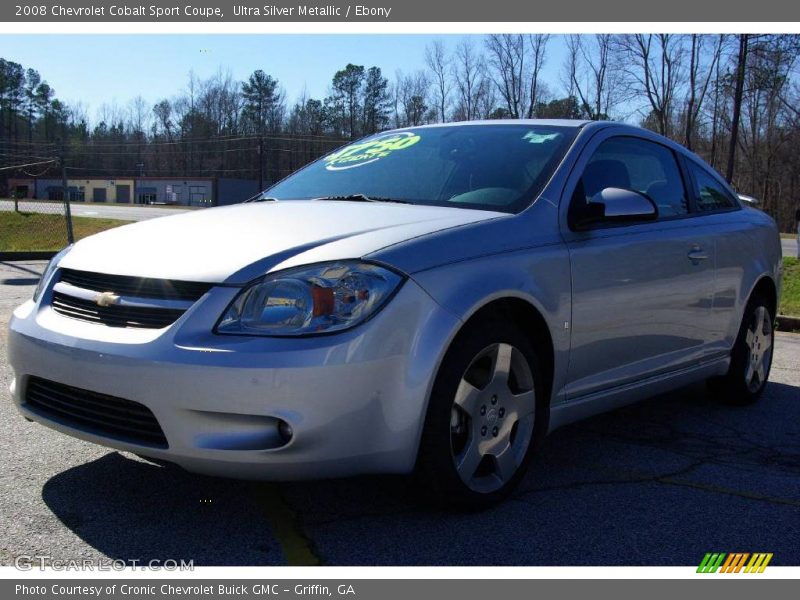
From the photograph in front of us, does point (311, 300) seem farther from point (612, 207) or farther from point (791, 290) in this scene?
point (791, 290)

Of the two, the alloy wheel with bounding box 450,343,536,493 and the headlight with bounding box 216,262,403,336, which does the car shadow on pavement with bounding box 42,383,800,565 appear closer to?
the alloy wheel with bounding box 450,343,536,493

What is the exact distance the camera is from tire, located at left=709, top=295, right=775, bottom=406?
16.9ft

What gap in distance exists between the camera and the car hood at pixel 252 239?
2824 mm

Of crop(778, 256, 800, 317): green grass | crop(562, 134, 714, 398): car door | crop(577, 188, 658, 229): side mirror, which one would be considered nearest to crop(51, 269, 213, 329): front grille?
crop(562, 134, 714, 398): car door

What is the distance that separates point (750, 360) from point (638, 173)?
5.55ft

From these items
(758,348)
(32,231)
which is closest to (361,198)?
(758,348)

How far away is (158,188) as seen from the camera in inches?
3105

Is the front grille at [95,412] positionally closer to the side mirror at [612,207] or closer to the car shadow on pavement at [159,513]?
the car shadow on pavement at [159,513]

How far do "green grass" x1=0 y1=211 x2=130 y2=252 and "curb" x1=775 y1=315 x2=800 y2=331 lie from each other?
15.6 meters

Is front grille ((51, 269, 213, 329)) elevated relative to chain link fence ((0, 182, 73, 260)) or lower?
elevated

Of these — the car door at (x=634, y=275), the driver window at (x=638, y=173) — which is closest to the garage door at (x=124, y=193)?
the driver window at (x=638, y=173)

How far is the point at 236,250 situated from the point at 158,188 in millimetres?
79972

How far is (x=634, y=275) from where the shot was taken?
3893 mm

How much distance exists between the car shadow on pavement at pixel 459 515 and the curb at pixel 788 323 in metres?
6.60
